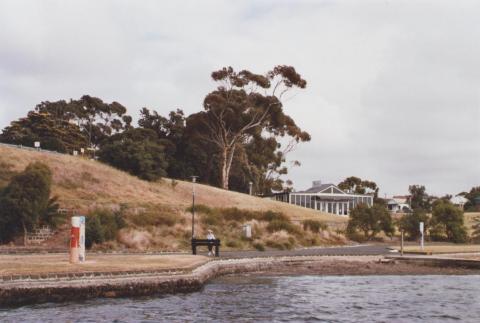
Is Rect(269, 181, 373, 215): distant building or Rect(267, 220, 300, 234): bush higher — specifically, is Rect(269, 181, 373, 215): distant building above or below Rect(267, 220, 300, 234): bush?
above

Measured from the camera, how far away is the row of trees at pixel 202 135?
79.8 meters

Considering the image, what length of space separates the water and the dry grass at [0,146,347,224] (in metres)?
28.5

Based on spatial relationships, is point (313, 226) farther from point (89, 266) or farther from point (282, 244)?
point (89, 266)

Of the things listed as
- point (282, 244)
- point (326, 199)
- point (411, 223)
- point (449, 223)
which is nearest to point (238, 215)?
point (282, 244)

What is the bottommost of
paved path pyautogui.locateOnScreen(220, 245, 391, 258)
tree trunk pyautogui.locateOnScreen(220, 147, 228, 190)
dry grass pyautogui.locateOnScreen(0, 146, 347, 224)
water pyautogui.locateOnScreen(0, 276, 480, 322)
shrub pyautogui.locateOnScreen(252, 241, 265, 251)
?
water pyautogui.locateOnScreen(0, 276, 480, 322)

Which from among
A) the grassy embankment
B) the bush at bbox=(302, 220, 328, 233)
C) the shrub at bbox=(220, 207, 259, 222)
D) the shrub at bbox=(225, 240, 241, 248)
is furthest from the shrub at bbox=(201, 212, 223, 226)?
the bush at bbox=(302, 220, 328, 233)

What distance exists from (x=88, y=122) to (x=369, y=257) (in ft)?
258

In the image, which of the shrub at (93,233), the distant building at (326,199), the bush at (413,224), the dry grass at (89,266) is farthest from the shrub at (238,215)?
the distant building at (326,199)

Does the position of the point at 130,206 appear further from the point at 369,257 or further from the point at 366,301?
the point at 366,301

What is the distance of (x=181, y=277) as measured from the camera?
25547 millimetres

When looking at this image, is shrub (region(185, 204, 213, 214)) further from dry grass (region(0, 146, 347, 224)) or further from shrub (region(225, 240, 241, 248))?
shrub (region(225, 240, 241, 248))

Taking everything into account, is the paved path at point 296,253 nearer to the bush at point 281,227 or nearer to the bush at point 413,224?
the bush at point 281,227

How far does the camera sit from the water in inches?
764

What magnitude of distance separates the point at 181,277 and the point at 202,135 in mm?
66288
